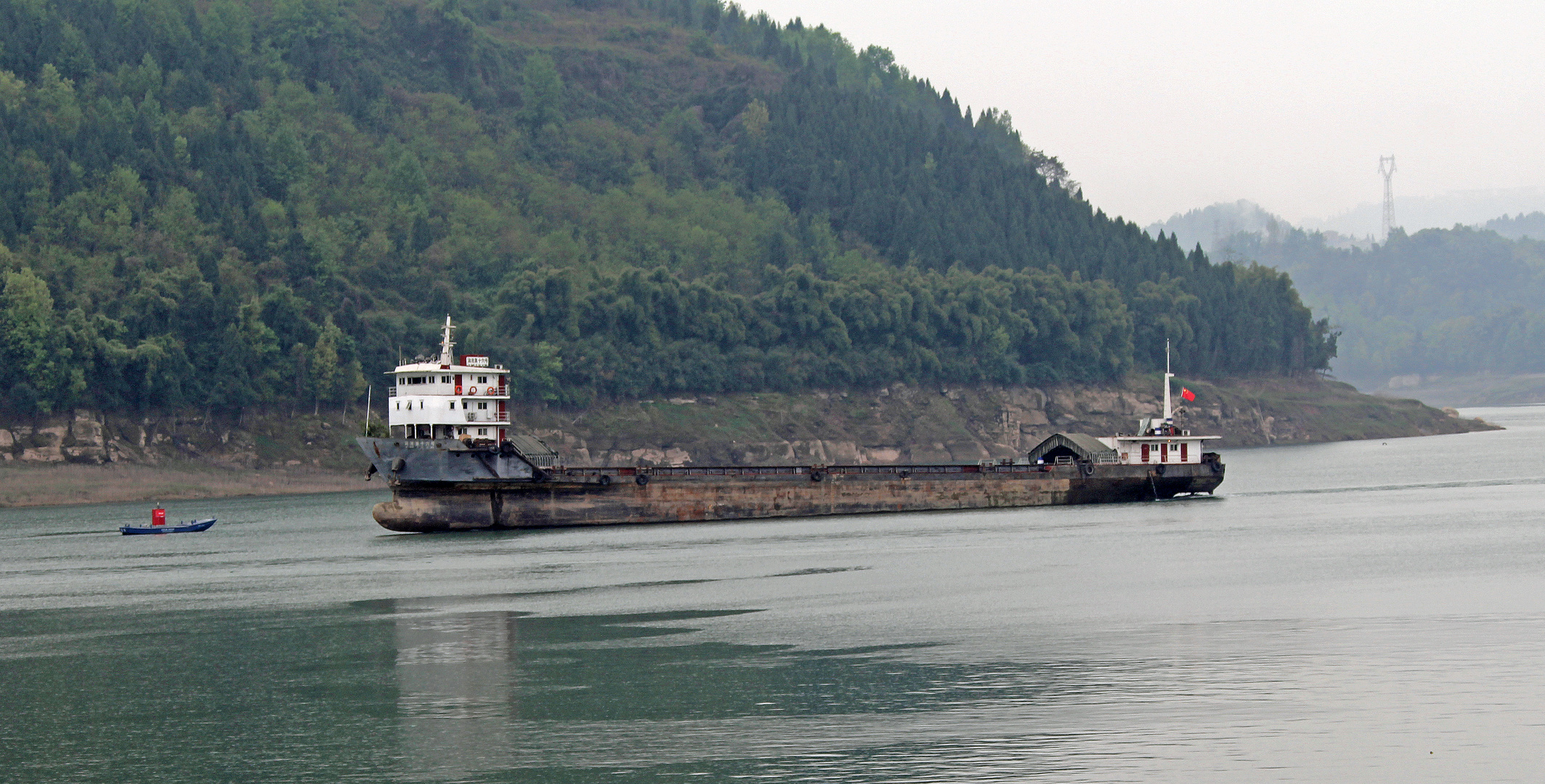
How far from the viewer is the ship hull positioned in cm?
8350

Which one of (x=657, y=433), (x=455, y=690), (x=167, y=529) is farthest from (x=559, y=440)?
(x=455, y=690)

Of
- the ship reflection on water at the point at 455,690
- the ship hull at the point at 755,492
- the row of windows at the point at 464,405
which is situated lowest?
the ship reflection on water at the point at 455,690

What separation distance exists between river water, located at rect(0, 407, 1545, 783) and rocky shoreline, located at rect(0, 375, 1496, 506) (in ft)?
144

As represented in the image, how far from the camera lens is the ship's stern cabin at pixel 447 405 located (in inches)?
3287

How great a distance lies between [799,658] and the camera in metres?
43.5

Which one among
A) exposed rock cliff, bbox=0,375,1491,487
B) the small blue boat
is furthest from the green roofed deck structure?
the small blue boat

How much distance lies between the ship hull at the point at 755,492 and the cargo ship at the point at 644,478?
0.22ft

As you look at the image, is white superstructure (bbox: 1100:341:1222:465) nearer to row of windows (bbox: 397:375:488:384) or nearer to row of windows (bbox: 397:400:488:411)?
row of windows (bbox: 397:400:488:411)

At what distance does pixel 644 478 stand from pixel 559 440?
7656 cm

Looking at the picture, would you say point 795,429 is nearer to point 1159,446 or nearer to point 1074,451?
point 1074,451

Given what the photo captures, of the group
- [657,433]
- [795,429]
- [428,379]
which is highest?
[428,379]

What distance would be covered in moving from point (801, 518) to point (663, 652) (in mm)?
48351

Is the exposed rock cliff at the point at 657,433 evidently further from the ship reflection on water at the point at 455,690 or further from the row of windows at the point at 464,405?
the ship reflection on water at the point at 455,690

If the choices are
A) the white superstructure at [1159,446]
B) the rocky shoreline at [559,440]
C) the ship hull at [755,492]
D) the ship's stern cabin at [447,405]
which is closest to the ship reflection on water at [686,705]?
the ship hull at [755,492]
